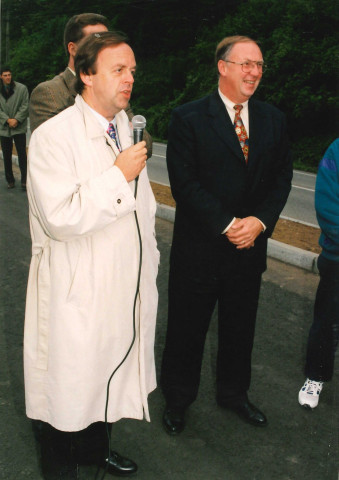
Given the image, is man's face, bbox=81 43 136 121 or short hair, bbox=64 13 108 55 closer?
man's face, bbox=81 43 136 121

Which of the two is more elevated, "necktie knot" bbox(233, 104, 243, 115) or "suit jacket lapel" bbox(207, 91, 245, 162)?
"necktie knot" bbox(233, 104, 243, 115)

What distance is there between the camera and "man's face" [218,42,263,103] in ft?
9.33

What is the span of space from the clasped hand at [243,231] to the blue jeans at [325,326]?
66 cm

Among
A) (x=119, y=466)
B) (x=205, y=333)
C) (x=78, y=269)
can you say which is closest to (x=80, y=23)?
(x=78, y=269)

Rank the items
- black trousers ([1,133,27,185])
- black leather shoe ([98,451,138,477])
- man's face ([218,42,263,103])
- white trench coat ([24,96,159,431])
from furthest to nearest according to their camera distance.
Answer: black trousers ([1,133,27,185]) < man's face ([218,42,263,103]) < black leather shoe ([98,451,138,477]) < white trench coat ([24,96,159,431])

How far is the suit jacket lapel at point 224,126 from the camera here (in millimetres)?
2850

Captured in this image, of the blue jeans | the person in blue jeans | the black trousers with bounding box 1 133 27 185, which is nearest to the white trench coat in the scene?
the person in blue jeans

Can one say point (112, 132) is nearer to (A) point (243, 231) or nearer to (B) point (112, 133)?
(B) point (112, 133)

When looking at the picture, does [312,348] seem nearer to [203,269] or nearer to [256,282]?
[256,282]

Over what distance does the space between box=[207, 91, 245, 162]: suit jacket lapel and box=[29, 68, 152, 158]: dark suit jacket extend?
39 cm

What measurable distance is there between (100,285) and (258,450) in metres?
1.47

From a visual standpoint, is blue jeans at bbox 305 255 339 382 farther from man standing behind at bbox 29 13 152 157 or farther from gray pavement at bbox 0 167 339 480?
man standing behind at bbox 29 13 152 157

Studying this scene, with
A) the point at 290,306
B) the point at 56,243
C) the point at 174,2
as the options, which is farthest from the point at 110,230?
the point at 174,2

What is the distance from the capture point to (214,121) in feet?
9.43
